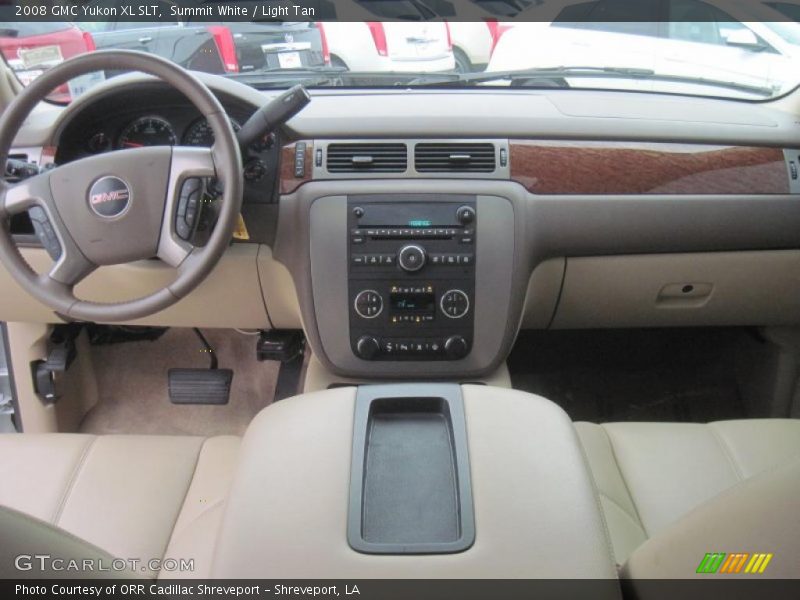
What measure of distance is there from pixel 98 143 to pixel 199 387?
0.76m

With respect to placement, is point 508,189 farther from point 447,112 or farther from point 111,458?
point 111,458

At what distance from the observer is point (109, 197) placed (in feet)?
5.31

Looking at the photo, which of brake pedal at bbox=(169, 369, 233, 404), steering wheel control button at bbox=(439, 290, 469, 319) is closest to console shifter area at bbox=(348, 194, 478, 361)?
steering wheel control button at bbox=(439, 290, 469, 319)

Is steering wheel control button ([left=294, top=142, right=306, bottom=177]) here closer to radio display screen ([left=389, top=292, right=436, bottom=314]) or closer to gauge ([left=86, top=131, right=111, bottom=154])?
radio display screen ([left=389, top=292, right=436, bottom=314])

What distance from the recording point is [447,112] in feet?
6.19

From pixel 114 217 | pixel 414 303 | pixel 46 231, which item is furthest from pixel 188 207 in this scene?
pixel 414 303

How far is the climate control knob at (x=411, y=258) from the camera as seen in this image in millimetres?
1805

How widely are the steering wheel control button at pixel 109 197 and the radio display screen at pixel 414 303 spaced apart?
2.12 feet

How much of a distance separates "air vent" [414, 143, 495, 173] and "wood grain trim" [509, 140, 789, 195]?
0.07 metres

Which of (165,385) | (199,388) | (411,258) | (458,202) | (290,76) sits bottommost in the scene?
(165,385)

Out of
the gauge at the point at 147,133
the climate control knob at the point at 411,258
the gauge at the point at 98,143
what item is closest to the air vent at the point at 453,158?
the climate control knob at the point at 411,258

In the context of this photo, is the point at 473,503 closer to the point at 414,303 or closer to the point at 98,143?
the point at 414,303

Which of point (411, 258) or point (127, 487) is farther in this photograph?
point (411, 258)

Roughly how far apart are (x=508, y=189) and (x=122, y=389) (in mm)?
1477
